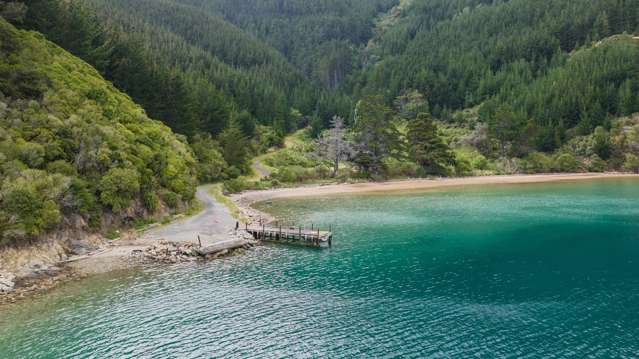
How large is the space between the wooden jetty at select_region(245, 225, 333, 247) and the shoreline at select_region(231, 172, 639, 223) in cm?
1668

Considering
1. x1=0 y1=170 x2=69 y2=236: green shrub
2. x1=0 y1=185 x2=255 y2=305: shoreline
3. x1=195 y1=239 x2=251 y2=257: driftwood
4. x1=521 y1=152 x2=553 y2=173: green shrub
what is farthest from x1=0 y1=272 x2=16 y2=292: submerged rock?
x1=521 y1=152 x2=553 y2=173: green shrub

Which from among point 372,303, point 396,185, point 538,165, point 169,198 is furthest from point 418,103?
point 372,303

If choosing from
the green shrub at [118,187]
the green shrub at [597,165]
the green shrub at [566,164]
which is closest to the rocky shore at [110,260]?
the green shrub at [118,187]

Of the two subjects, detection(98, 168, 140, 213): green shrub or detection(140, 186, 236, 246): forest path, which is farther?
detection(140, 186, 236, 246): forest path

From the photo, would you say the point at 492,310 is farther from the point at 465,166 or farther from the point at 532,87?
the point at 532,87

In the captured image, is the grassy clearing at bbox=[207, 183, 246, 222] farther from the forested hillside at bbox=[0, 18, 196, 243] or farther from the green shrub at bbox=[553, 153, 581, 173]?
the green shrub at bbox=[553, 153, 581, 173]

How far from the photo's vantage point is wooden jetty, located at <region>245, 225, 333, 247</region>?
50906mm

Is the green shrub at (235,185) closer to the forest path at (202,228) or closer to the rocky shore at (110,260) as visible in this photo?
the forest path at (202,228)

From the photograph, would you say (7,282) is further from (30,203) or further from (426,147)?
(426,147)

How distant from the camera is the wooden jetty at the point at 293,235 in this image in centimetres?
5091

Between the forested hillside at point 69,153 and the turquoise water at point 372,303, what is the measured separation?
35.8ft

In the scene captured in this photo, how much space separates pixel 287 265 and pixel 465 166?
91406 mm

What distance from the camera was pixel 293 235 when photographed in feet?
172

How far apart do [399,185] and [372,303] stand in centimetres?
7571
